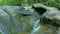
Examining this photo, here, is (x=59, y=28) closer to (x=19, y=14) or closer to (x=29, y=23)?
(x=29, y=23)

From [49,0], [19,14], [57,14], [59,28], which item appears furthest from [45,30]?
[49,0]

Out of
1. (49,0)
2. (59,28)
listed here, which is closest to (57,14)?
(59,28)

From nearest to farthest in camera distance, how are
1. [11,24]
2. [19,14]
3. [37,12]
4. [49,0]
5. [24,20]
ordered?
[11,24] → [24,20] → [19,14] → [37,12] → [49,0]

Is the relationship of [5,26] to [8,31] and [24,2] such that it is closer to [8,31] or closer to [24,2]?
[8,31]

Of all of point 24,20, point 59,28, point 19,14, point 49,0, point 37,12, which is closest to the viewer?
point 59,28

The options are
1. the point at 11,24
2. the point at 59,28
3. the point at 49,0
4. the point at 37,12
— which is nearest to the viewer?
the point at 59,28

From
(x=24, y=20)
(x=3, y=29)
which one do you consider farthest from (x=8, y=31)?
(x=24, y=20)

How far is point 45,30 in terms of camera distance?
3768 millimetres

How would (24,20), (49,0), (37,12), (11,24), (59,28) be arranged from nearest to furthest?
(59,28), (11,24), (24,20), (37,12), (49,0)

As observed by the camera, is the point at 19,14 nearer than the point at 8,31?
No

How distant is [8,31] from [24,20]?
60 centimetres

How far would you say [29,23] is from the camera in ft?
14.1

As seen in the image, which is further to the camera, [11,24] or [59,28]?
[11,24]

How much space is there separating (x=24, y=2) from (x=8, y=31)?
2.70 m
